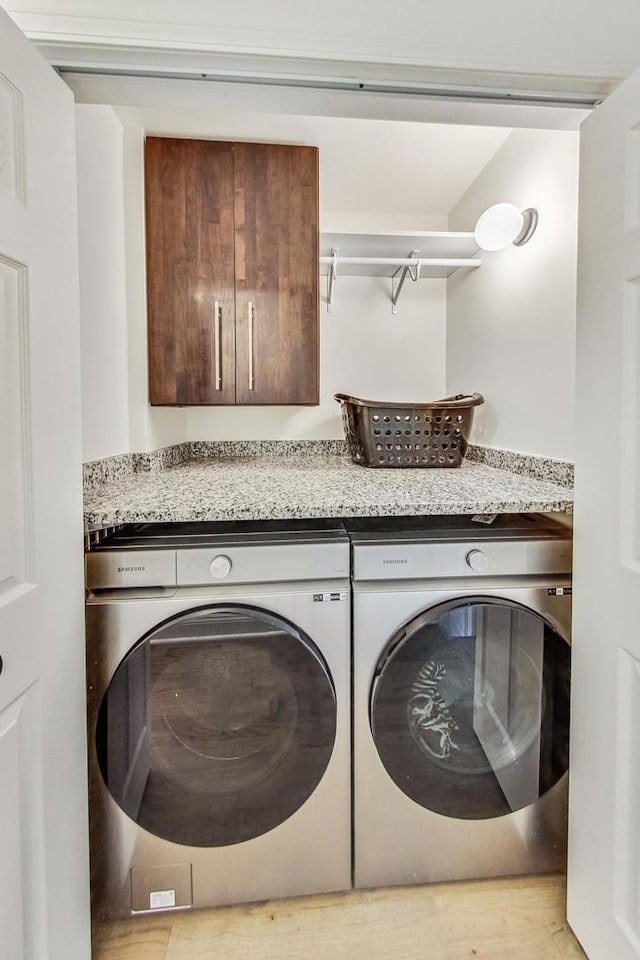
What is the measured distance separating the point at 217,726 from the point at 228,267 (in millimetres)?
1570

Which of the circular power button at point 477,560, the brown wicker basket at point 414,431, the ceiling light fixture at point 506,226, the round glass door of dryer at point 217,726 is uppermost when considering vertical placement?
the ceiling light fixture at point 506,226

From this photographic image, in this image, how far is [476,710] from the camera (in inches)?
45.6

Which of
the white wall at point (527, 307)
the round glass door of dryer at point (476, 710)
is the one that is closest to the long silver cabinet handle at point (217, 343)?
the white wall at point (527, 307)

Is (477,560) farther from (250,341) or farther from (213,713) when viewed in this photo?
(250,341)

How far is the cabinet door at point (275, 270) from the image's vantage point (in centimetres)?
172

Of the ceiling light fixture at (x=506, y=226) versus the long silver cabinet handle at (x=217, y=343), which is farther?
the long silver cabinet handle at (x=217, y=343)

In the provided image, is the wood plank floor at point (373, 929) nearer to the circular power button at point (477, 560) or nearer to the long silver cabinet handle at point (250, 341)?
the circular power button at point (477, 560)

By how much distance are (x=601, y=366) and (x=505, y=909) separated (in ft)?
4.50

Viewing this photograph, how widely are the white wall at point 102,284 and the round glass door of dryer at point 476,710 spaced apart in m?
1.10

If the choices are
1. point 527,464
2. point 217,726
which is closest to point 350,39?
point 527,464

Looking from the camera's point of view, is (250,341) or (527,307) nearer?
(527,307)

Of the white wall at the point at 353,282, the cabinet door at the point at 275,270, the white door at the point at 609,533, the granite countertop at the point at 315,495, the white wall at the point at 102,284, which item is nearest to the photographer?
the white door at the point at 609,533

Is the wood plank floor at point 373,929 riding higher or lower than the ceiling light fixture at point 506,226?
lower

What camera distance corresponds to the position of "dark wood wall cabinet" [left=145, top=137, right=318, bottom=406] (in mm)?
1685
